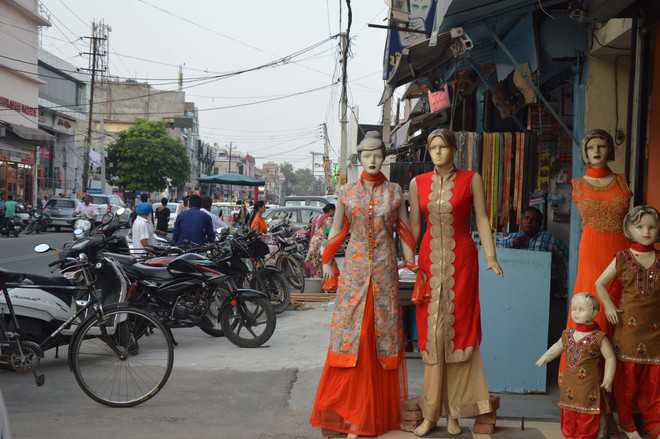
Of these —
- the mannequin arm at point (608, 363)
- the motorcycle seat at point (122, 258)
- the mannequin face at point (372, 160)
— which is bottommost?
the mannequin arm at point (608, 363)

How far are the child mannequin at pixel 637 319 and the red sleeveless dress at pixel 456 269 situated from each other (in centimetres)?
77

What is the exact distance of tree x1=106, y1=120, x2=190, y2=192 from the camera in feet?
171

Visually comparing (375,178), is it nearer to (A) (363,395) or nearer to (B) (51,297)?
(A) (363,395)

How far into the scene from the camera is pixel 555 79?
26.1ft

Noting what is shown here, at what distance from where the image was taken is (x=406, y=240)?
472 cm

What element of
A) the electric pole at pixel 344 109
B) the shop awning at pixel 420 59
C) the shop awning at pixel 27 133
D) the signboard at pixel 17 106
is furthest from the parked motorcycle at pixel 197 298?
the signboard at pixel 17 106

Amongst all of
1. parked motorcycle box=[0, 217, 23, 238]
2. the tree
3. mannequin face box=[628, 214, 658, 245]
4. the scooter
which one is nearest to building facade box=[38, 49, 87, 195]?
the tree

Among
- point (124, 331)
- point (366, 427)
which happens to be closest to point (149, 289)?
point (124, 331)

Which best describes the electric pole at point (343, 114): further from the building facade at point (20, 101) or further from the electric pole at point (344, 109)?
the building facade at point (20, 101)

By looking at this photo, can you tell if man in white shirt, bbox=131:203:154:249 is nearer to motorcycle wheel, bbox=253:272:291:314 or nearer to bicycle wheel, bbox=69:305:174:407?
motorcycle wheel, bbox=253:272:291:314

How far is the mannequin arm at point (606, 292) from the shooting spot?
4434 mm

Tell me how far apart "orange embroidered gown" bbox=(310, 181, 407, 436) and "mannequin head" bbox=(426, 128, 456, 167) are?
0.35 meters

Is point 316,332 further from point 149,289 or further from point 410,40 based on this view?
point 410,40

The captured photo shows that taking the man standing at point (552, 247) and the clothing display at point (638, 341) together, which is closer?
the clothing display at point (638, 341)
